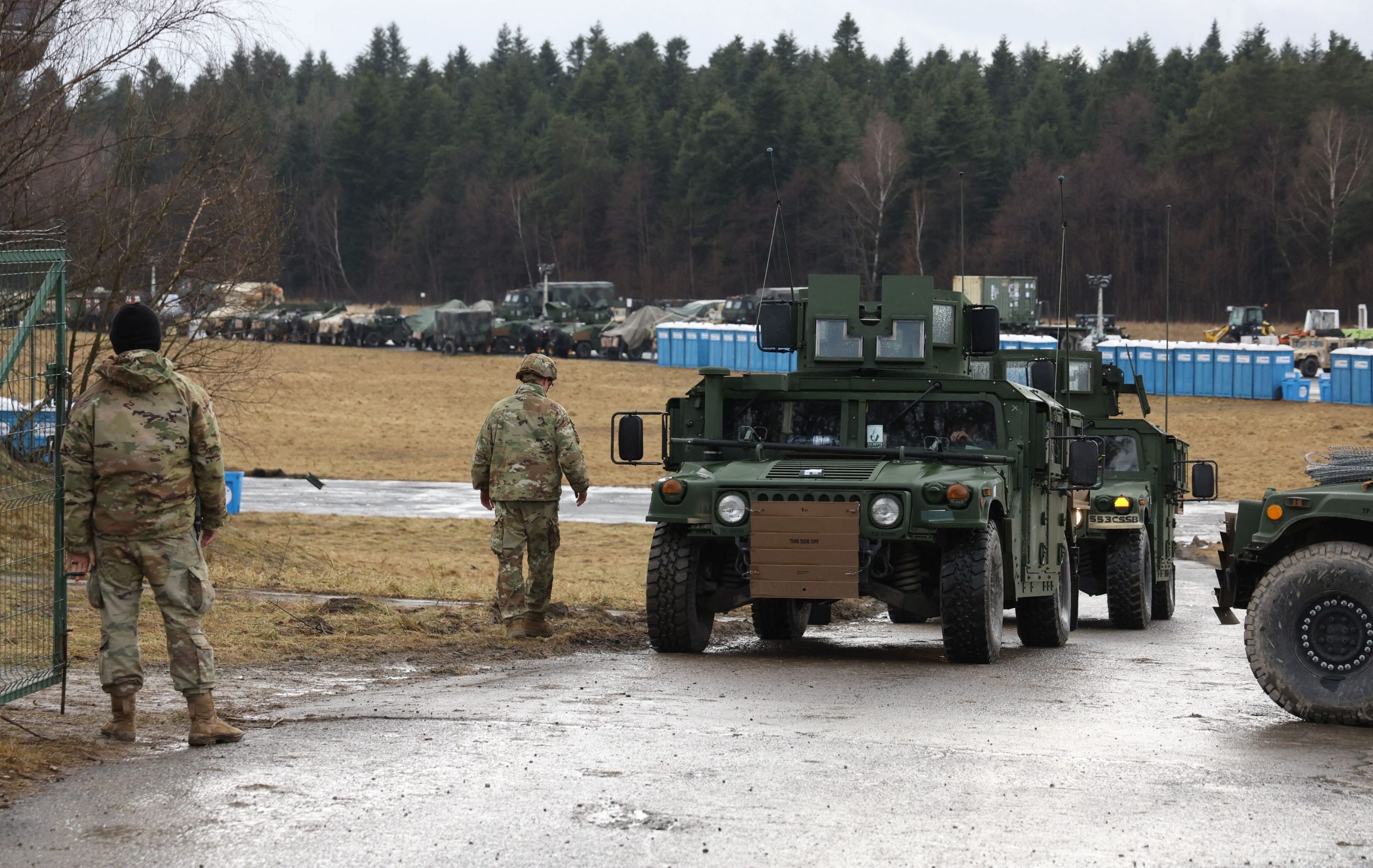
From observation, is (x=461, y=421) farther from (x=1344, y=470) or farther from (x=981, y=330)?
(x=1344, y=470)

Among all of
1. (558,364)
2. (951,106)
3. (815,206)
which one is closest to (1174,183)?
(951,106)

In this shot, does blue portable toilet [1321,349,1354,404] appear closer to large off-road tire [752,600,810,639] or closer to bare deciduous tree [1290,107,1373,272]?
large off-road tire [752,600,810,639]

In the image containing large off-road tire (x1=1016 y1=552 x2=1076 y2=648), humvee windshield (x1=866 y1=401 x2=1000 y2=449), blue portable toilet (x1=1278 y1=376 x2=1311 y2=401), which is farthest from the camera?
blue portable toilet (x1=1278 y1=376 x2=1311 y2=401)

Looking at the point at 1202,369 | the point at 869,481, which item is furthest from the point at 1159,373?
the point at 869,481

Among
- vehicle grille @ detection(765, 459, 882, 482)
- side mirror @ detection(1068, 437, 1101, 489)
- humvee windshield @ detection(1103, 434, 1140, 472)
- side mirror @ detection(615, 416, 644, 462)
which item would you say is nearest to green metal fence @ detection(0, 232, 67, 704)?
side mirror @ detection(615, 416, 644, 462)

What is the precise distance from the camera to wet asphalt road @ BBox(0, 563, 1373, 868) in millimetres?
5934

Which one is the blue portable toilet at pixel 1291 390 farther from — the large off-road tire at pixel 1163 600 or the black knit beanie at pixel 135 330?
the black knit beanie at pixel 135 330

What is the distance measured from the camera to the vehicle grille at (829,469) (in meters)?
10.9

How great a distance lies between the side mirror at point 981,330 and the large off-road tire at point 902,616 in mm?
1956

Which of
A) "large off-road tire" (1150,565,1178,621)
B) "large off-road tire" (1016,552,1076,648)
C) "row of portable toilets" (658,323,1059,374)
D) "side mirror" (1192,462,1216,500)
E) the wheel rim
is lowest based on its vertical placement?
"large off-road tire" (1150,565,1178,621)

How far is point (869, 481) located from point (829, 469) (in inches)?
19.2

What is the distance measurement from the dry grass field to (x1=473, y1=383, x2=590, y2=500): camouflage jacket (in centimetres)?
928

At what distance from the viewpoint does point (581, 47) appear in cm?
16675

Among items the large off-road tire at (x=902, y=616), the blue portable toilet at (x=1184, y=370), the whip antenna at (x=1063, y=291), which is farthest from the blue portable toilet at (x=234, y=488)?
the blue portable toilet at (x=1184, y=370)
